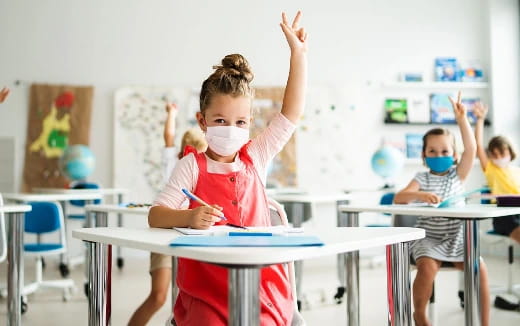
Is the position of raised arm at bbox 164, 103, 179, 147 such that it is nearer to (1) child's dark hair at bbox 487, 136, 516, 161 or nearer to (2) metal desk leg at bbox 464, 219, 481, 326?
(2) metal desk leg at bbox 464, 219, 481, 326

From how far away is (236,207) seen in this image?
5.08 feet

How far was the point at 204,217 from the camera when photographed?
4.39 ft

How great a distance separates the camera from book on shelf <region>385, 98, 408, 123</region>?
6098mm

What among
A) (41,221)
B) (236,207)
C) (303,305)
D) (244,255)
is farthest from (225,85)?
(41,221)

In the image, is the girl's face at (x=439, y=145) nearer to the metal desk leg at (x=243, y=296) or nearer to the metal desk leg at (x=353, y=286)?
the metal desk leg at (x=353, y=286)

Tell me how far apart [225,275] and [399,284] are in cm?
45

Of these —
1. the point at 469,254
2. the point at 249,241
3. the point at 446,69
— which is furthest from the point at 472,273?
the point at 446,69

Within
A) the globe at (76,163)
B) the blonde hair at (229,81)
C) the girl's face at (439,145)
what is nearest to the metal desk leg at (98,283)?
the blonde hair at (229,81)

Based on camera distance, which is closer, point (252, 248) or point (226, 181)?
point (252, 248)

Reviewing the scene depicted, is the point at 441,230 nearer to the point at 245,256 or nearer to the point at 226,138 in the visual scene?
the point at 226,138

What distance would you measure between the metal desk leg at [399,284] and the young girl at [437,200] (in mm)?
1005

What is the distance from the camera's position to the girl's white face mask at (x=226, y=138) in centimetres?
154

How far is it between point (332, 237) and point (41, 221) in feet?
10.6

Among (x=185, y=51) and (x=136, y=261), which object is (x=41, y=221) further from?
(x=185, y=51)
